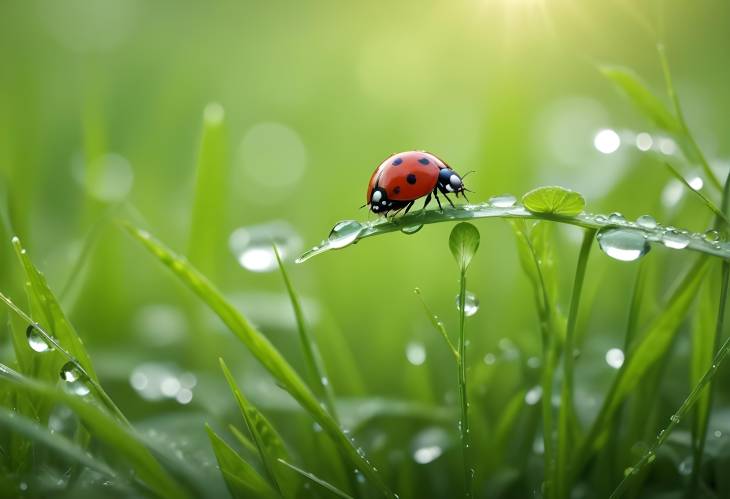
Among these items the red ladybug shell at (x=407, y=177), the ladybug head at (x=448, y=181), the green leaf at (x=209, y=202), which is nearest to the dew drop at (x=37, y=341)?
the green leaf at (x=209, y=202)

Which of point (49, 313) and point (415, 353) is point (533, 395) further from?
point (49, 313)

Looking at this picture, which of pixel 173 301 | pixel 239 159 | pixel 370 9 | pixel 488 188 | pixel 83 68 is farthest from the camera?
pixel 370 9

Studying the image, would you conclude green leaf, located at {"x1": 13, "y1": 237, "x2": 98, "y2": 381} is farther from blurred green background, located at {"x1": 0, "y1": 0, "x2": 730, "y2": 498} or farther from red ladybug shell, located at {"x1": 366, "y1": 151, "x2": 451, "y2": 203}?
red ladybug shell, located at {"x1": 366, "y1": 151, "x2": 451, "y2": 203}

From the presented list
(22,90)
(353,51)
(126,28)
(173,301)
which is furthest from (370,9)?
(173,301)

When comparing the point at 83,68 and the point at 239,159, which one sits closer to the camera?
the point at 239,159

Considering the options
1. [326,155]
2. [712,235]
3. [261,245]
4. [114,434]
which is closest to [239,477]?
[114,434]

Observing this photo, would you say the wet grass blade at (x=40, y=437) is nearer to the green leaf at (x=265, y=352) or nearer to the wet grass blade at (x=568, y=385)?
the green leaf at (x=265, y=352)

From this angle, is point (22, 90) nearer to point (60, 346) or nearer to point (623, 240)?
point (60, 346)

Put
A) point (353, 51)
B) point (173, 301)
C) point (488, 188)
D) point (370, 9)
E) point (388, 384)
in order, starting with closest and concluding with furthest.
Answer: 1. point (388, 384)
2. point (173, 301)
3. point (488, 188)
4. point (353, 51)
5. point (370, 9)
